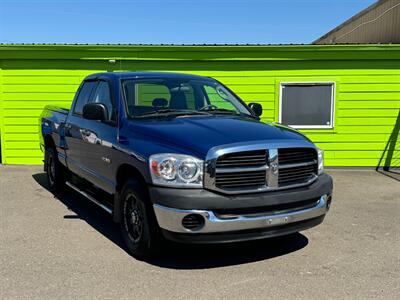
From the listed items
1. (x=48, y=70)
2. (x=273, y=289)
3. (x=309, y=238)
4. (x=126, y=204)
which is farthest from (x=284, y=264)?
(x=48, y=70)

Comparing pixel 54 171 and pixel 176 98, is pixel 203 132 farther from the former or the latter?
pixel 54 171

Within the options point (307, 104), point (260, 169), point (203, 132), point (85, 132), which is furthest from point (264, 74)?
point (260, 169)

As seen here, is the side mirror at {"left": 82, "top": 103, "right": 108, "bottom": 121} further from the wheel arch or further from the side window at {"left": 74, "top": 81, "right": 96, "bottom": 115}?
the side window at {"left": 74, "top": 81, "right": 96, "bottom": 115}

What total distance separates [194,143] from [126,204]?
1.12 metres

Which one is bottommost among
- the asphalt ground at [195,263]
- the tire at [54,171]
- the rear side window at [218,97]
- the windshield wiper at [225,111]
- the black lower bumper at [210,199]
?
the asphalt ground at [195,263]

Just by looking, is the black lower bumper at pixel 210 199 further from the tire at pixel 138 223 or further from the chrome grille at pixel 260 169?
the tire at pixel 138 223

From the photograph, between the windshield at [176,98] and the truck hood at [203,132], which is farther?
the windshield at [176,98]

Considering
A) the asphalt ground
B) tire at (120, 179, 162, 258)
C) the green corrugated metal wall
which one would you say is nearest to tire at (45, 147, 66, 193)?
the asphalt ground

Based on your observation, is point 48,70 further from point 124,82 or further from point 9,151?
point 124,82

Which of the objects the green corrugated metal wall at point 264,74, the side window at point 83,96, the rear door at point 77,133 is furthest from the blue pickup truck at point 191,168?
the green corrugated metal wall at point 264,74

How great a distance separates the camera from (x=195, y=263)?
4.48 meters

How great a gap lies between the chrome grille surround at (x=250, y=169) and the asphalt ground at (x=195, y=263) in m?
0.82

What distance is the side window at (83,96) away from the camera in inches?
244

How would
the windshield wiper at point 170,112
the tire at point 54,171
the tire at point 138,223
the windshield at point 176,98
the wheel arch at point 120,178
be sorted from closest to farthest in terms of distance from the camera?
the tire at point 138,223 < the wheel arch at point 120,178 < the windshield wiper at point 170,112 < the windshield at point 176,98 < the tire at point 54,171
